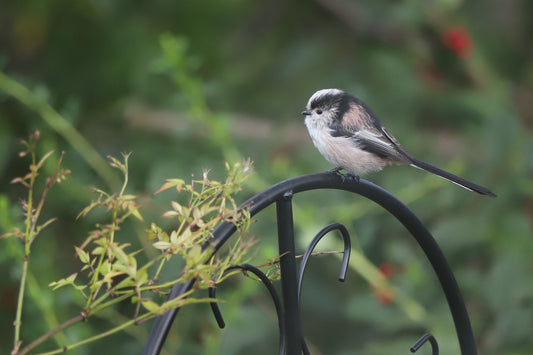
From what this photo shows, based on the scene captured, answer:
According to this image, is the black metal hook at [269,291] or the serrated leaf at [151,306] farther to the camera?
the black metal hook at [269,291]

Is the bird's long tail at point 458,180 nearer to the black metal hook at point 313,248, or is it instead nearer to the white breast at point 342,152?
the white breast at point 342,152

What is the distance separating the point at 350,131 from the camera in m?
1.97

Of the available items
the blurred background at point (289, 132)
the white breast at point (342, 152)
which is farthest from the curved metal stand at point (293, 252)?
the blurred background at point (289, 132)

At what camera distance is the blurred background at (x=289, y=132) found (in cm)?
232

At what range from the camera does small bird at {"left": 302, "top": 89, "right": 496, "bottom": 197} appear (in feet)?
6.29

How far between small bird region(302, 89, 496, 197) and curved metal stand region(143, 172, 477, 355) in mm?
472

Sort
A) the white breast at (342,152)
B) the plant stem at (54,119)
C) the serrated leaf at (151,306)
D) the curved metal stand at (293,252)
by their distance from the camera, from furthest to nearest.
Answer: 1. the plant stem at (54,119)
2. the white breast at (342,152)
3. the curved metal stand at (293,252)
4. the serrated leaf at (151,306)

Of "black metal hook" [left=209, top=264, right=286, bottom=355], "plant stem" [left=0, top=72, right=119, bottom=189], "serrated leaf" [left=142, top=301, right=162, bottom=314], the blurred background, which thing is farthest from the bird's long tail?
"plant stem" [left=0, top=72, right=119, bottom=189]

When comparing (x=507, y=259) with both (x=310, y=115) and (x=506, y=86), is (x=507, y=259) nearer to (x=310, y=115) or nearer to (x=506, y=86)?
(x=310, y=115)

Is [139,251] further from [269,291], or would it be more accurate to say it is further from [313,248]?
[313,248]

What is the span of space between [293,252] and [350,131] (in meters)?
0.84

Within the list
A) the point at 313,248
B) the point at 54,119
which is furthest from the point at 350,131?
the point at 54,119

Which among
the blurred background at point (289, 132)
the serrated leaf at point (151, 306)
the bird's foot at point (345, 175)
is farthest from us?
the blurred background at point (289, 132)

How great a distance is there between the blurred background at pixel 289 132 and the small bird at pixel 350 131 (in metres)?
0.32
